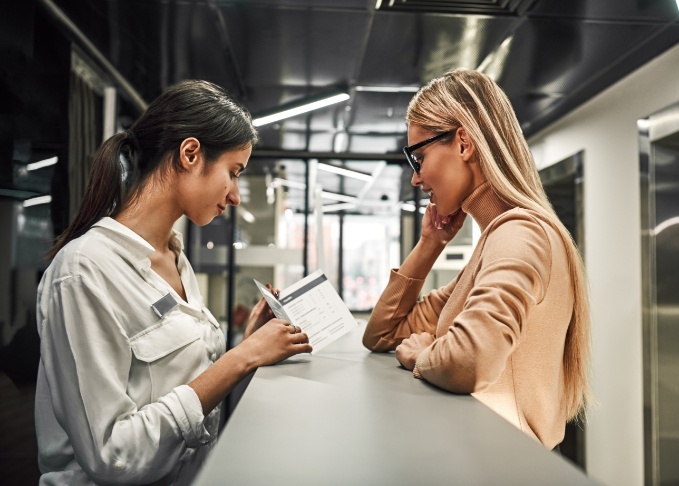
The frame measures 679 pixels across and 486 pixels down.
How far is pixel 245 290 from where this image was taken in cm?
618

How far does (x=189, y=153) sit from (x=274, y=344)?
497 millimetres

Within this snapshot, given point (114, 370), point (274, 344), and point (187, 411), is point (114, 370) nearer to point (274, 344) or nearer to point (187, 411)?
point (187, 411)

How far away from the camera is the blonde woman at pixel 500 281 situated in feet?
3.00

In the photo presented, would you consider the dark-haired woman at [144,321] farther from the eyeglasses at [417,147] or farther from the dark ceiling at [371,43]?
the dark ceiling at [371,43]

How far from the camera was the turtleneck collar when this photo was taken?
3.93 ft

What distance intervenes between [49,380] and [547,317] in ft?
3.03

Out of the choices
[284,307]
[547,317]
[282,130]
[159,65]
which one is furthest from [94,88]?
[547,317]

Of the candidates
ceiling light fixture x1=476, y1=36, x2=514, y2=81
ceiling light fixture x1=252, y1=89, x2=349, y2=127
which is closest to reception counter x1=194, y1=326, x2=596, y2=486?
ceiling light fixture x1=476, y1=36, x2=514, y2=81

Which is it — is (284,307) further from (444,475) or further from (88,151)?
(88,151)

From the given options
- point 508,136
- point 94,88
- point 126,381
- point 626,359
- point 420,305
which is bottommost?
point 626,359

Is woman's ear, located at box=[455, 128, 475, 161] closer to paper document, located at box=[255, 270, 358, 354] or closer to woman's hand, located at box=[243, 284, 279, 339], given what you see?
paper document, located at box=[255, 270, 358, 354]

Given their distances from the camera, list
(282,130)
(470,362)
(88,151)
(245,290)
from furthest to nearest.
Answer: (245,290) < (282,130) < (88,151) < (470,362)

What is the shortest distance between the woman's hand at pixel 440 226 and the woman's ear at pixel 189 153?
62cm

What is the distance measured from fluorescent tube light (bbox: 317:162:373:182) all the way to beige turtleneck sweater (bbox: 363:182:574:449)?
510 cm
